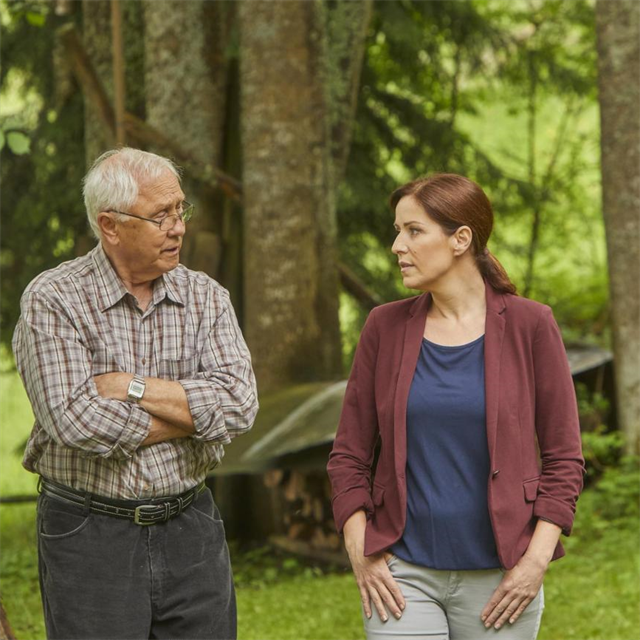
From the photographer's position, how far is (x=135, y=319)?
3072 mm

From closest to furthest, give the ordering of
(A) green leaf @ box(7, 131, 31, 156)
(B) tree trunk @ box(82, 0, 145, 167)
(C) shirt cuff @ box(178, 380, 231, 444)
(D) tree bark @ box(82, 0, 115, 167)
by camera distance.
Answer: (C) shirt cuff @ box(178, 380, 231, 444)
(A) green leaf @ box(7, 131, 31, 156)
(B) tree trunk @ box(82, 0, 145, 167)
(D) tree bark @ box(82, 0, 115, 167)

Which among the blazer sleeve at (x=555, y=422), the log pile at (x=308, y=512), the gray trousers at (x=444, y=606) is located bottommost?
the log pile at (x=308, y=512)

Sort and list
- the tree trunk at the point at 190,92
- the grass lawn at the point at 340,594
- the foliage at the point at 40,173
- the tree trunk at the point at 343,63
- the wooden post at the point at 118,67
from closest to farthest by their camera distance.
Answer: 1. the grass lawn at the point at 340,594
2. the wooden post at the point at 118,67
3. the tree trunk at the point at 190,92
4. the tree trunk at the point at 343,63
5. the foliage at the point at 40,173

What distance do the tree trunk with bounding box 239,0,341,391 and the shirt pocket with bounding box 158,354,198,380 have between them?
4.24 meters

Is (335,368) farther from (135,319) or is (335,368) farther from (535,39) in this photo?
(535,39)

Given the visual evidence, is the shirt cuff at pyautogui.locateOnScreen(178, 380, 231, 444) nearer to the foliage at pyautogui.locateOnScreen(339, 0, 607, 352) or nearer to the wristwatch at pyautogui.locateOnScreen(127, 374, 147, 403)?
the wristwatch at pyautogui.locateOnScreen(127, 374, 147, 403)

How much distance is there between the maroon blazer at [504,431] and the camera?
9.49ft

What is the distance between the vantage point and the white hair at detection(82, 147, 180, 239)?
120 inches

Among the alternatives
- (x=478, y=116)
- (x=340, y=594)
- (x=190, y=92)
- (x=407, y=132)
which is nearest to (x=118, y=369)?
(x=340, y=594)

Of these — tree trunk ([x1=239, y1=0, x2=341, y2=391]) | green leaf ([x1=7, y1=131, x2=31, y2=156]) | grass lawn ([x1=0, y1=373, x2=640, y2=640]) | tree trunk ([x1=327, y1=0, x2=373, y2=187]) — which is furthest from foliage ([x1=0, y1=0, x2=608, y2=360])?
green leaf ([x1=7, y1=131, x2=31, y2=156])

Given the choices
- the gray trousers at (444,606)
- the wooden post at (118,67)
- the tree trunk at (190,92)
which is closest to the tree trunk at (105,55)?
the tree trunk at (190,92)

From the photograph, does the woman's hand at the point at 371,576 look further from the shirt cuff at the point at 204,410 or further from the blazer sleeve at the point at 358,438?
the shirt cuff at the point at 204,410

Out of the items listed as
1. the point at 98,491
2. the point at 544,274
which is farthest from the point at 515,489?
the point at 544,274

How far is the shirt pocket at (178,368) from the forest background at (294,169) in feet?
6.90
